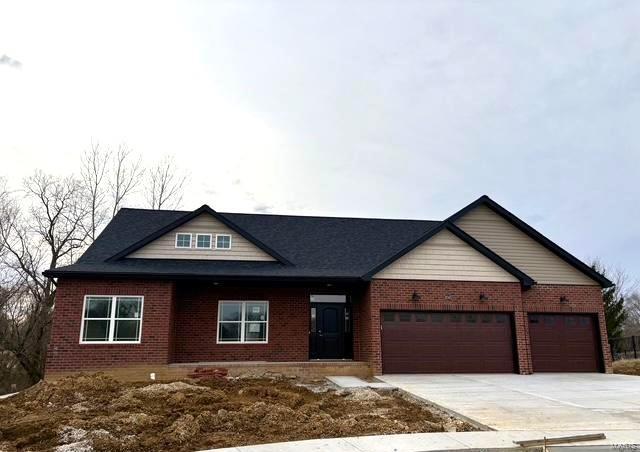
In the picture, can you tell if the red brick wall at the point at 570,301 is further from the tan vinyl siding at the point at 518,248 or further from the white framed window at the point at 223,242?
the white framed window at the point at 223,242

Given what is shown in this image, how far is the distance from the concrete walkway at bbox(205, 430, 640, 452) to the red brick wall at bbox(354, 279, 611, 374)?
7.70 metres

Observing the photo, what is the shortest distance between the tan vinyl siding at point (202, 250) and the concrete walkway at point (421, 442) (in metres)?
9.92

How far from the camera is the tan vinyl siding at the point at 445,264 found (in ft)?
51.8

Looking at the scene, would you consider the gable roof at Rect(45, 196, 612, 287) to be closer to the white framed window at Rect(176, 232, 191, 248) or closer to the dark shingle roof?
the dark shingle roof

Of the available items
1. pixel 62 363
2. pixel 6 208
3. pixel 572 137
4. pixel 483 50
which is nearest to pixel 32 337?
pixel 6 208

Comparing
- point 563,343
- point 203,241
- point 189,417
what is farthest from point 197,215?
point 563,343

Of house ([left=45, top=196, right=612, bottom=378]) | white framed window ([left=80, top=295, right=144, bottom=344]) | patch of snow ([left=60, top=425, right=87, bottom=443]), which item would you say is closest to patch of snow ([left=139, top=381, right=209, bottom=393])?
house ([left=45, top=196, right=612, bottom=378])

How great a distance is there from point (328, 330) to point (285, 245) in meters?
3.70

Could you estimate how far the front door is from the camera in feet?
53.7

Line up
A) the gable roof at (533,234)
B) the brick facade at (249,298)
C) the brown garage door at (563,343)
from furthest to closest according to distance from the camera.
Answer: the gable roof at (533,234)
the brown garage door at (563,343)
the brick facade at (249,298)

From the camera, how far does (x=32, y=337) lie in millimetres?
25812

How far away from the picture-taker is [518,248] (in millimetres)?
18125

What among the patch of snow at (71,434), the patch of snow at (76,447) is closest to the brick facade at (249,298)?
the patch of snow at (71,434)

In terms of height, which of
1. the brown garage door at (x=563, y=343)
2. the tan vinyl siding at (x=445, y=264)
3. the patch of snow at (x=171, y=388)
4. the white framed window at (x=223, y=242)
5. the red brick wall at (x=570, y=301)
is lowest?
the patch of snow at (x=171, y=388)
